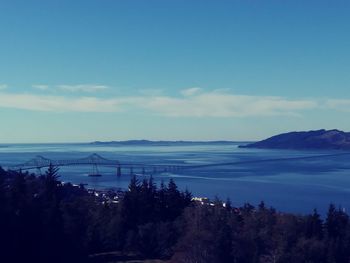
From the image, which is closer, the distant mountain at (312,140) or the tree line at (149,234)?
the tree line at (149,234)

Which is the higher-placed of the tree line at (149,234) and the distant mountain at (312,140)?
the distant mountain at (312,140)

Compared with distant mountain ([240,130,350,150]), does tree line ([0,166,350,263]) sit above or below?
below

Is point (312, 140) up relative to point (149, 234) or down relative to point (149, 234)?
up

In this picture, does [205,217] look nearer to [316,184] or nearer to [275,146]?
[316,184]

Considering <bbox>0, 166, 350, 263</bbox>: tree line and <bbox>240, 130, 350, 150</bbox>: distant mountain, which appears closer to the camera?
<bbox>0, 166, 350, 263</bbox>: tree line

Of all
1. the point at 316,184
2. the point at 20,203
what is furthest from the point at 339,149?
the point at 20,203
